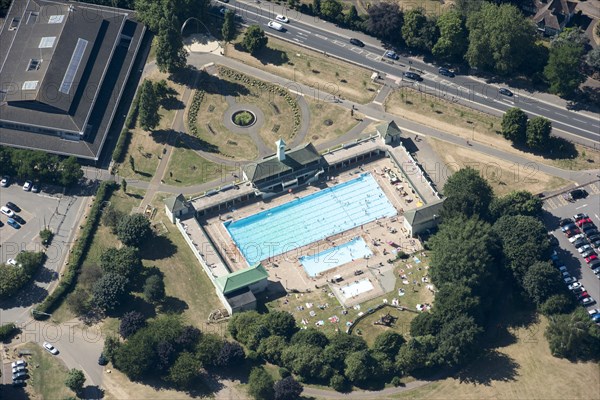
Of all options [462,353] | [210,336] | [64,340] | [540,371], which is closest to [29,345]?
[64,340]

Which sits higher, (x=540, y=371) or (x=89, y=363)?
(x=540, y=371)

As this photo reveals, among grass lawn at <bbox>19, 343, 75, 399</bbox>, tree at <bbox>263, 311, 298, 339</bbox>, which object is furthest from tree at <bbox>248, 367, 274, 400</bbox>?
grass lawn at <bbox>19, 343, 75, 399</bbox>

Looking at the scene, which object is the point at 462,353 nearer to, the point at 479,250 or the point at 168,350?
the point at 479,250

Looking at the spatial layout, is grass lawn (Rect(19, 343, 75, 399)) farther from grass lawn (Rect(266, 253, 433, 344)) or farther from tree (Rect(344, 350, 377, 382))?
tree (Rect(344, 350, 377, 382))

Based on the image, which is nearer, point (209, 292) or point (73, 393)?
point (73, 393)

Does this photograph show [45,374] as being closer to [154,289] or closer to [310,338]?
[154,289]

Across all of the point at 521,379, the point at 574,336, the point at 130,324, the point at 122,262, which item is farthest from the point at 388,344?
the point at 122,262
